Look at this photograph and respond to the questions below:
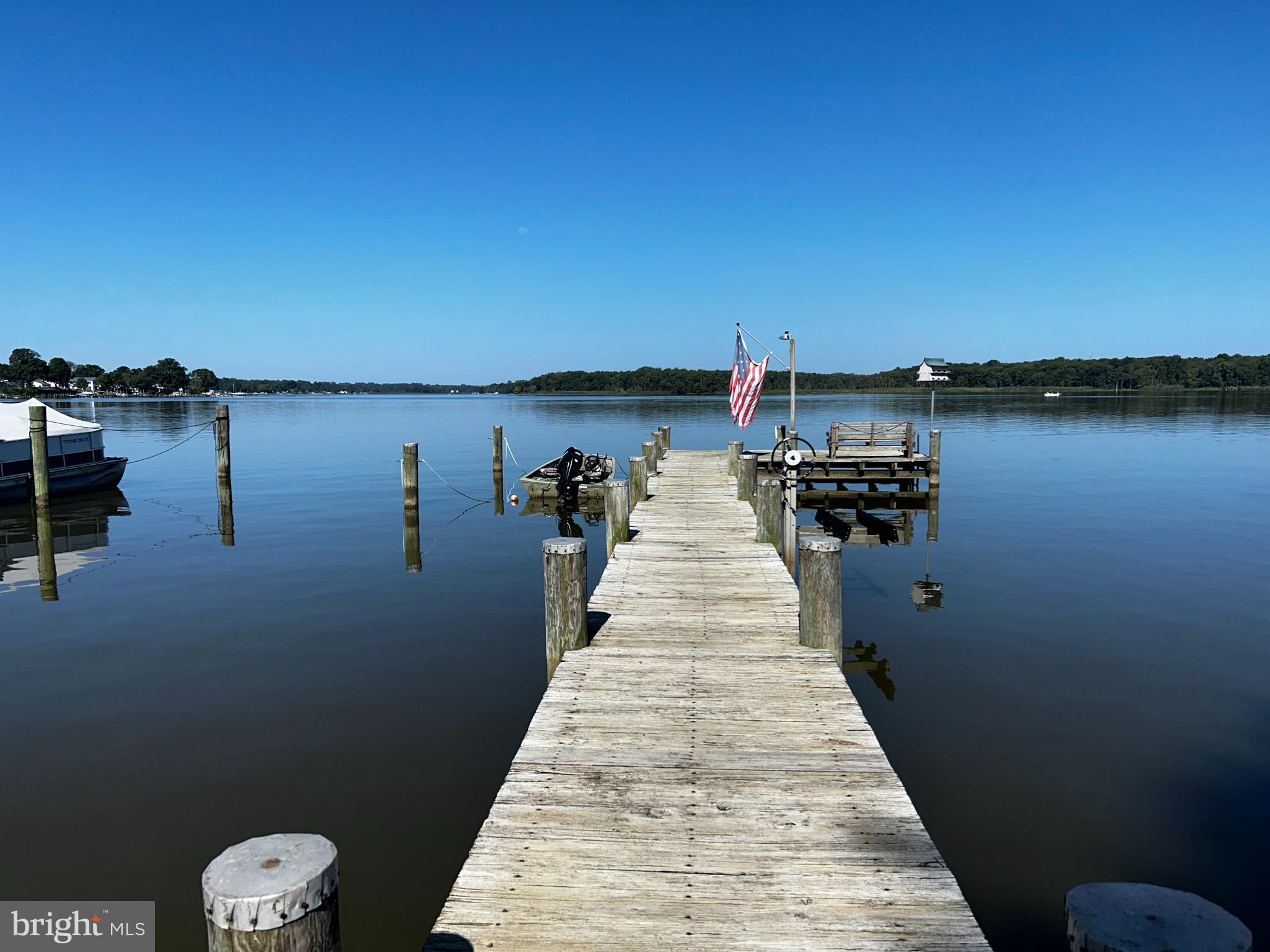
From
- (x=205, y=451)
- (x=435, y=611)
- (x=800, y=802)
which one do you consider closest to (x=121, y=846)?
(x=800, y=802)

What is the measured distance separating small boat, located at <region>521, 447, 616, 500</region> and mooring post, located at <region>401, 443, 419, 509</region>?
4.83 m

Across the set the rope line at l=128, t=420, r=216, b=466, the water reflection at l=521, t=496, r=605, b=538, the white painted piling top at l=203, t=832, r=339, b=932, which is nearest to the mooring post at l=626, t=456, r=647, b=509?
the water reflection at l=521, t=496, r=605, b=538

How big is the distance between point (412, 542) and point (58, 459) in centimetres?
1609

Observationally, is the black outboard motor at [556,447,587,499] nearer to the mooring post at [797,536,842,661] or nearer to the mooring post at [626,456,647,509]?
the mooring post at [626,456,647,509]

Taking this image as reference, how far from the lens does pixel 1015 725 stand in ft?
30.1

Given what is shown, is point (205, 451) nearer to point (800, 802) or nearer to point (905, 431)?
point (905, 431)

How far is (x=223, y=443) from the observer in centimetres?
2681

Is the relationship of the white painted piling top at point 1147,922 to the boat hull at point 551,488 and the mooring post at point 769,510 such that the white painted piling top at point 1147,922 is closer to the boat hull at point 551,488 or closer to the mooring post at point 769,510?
the mooring post at point 769,510

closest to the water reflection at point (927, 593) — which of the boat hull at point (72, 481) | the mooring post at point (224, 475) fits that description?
the mooring post at point (224, 475)

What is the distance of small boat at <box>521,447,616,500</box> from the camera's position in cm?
2617

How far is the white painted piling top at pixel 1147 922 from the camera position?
242cm

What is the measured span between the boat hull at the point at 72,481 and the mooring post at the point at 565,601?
2421 cm

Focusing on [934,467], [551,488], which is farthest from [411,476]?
[934,467]
